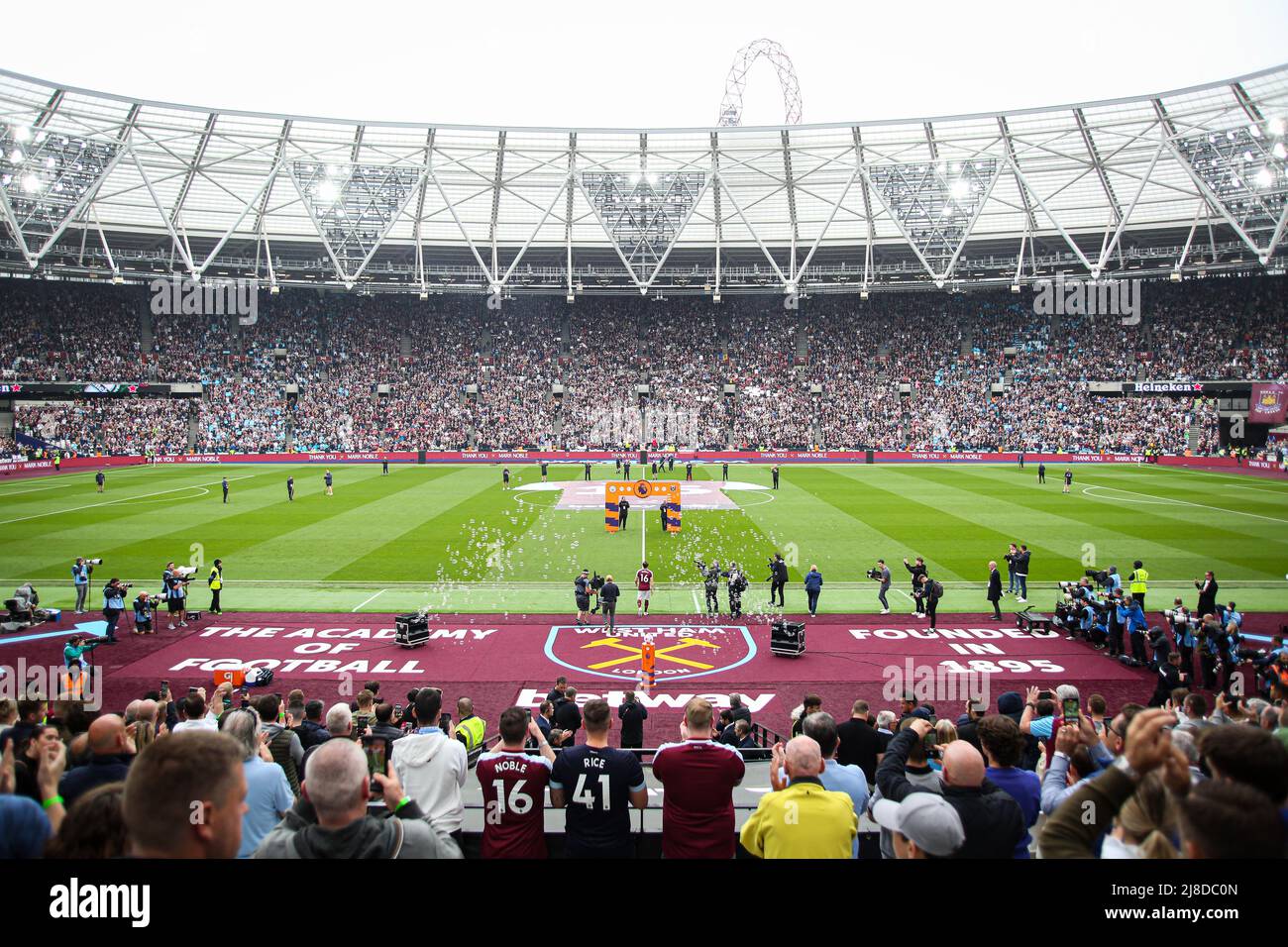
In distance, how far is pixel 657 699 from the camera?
14852 millimetres

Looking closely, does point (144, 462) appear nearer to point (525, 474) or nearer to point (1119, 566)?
point (525, 474)

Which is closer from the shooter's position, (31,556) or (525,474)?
(31,556)

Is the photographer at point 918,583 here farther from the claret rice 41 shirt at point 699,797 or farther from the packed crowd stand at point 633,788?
the claret rice 41 shirt at point 699,797

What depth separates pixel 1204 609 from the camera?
17.9 metres

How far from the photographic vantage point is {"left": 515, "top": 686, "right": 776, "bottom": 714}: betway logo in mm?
14489

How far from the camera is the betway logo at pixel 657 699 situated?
570 inches

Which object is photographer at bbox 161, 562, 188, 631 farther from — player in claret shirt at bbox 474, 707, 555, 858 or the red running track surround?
player in claret shirt at bbox 474, 707, 555, 858

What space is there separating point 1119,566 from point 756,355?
169 feet

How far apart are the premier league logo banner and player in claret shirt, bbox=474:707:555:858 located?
2757 inches

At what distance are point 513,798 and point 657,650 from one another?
A: 1272 cm
